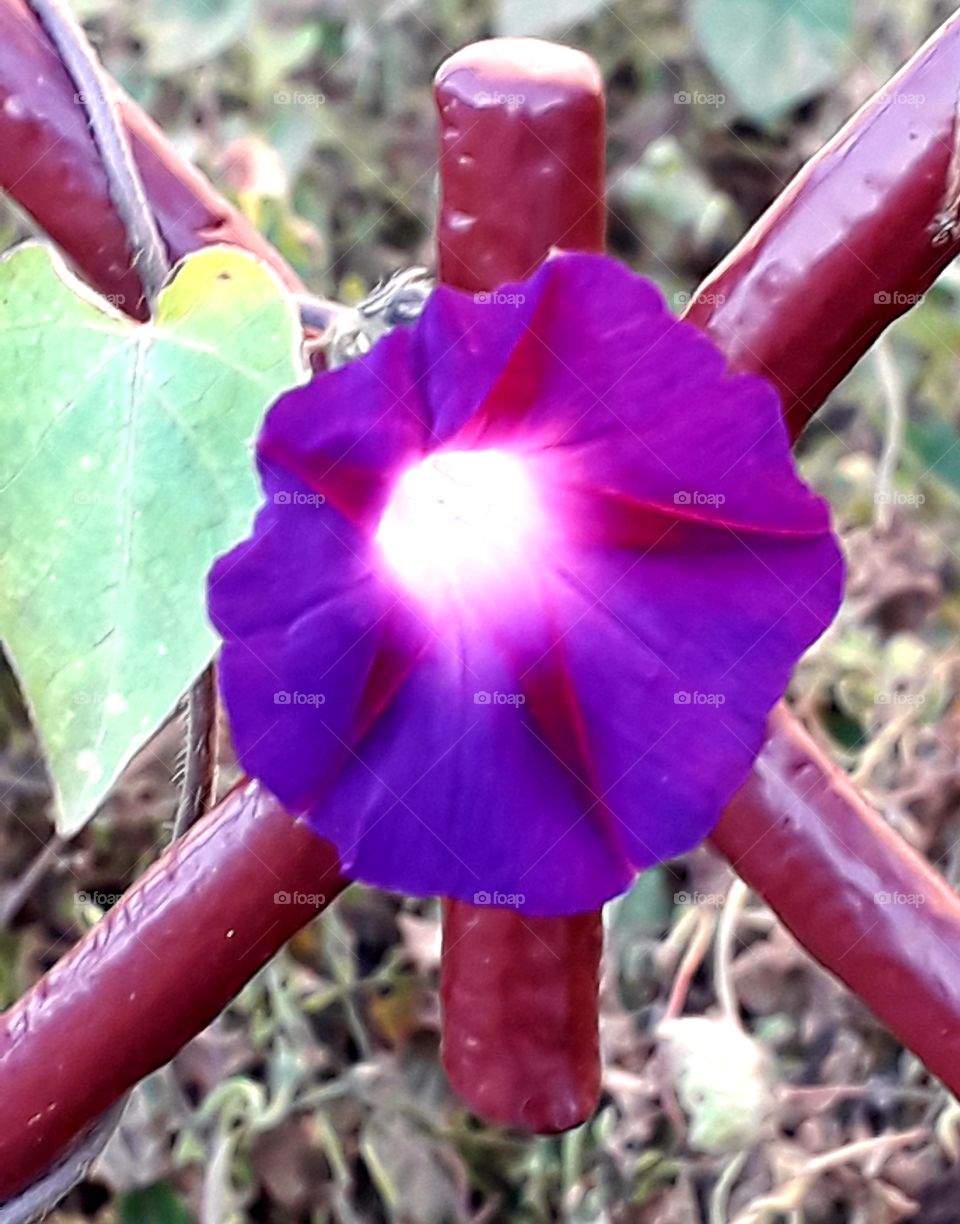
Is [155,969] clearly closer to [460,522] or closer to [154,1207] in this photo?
[460,522]

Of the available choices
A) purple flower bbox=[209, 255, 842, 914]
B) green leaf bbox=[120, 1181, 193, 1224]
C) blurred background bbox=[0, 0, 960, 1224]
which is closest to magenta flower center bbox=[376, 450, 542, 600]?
purple flower bbox=[209, 255, 842, 914]

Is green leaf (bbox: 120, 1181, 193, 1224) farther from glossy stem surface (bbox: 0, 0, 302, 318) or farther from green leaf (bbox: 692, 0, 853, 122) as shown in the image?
green leaf (bbox: 692, 0, 853, 122)

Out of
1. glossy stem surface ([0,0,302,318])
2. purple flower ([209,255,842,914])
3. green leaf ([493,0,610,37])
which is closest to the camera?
purple flower ([209,255,842,914])

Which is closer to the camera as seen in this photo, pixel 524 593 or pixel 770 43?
pixel 524 593

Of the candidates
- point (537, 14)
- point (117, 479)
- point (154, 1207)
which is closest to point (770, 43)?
point (537, 14)

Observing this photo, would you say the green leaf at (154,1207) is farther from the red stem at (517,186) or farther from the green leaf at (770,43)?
the green leaf at (770,43)

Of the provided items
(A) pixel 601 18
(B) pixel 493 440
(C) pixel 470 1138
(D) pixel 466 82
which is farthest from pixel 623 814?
(A) pixel 601 18

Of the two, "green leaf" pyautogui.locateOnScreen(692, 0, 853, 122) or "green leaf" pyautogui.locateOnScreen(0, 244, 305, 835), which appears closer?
"green leaf" pyautogui.locateOnScreen(0, 244, 305, 835)
